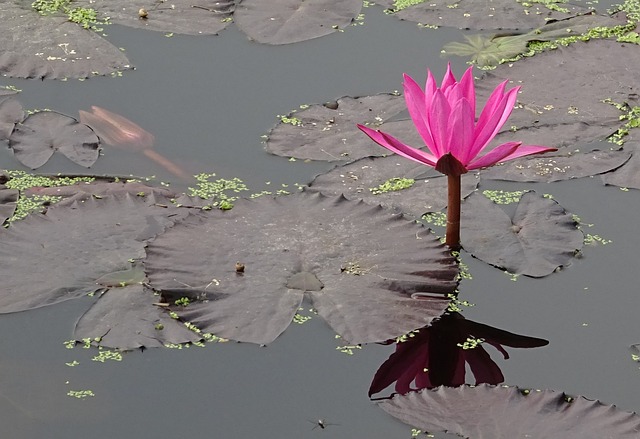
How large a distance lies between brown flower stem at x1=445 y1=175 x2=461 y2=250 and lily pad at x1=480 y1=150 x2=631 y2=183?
405 mm

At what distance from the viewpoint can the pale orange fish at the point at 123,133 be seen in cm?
299

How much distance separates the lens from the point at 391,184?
2.85 metres

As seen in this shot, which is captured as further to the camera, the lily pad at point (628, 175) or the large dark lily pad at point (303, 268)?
the lily pad at point (628, 175)

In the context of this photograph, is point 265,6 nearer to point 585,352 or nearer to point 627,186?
point 627,186

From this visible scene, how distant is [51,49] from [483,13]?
5.14 feet

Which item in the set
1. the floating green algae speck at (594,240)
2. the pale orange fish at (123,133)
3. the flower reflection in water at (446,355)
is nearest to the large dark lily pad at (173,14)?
the pale orange fish at (123,133)

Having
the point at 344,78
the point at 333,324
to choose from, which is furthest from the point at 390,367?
the point at 344,78

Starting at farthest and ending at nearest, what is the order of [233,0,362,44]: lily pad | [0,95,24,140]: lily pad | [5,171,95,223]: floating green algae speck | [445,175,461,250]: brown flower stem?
[233,0,362,44]: lily pad → [0,95,24,140]: lily pad → [5,171,95,223]: floating green algae speck → [445,175,461,250]: brown flower stem

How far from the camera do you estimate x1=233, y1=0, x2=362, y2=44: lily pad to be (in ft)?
12.0

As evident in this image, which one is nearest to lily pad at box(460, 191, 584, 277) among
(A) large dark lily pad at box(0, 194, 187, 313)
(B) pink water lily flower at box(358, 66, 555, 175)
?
(B) pink water lily flower at box(358, 66, 555, 175)

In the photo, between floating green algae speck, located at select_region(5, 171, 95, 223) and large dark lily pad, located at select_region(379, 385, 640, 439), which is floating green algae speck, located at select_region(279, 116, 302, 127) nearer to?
floating green algae speck, located at select_region(5, 171, 95, 223)

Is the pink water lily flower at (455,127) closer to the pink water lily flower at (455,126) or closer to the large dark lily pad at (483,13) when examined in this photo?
the pink water lily flower at (455,126)

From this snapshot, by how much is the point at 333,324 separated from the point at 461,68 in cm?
143

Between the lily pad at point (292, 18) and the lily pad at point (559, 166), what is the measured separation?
1032 mm
